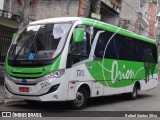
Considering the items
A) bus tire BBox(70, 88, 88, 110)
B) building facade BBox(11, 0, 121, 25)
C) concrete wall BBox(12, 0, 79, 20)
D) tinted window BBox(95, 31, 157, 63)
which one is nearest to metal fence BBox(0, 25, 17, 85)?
tinted window BBox(95, 31, 157, 63)

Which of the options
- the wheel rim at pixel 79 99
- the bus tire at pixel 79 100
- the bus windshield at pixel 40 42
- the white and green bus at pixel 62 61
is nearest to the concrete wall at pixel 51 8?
the white and green bus at pixel 62 61

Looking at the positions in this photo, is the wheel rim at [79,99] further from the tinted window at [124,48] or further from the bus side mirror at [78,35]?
the bus side mirror at [78,35]

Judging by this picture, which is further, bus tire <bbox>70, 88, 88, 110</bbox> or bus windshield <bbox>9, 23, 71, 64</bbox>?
bus tire <bbox>70, 88, 88, 110</bbox>

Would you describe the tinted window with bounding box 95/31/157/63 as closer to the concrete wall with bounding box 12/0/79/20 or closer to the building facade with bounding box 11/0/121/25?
the building facade with bounding box 11/0/121/25

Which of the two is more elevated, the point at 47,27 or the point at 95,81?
the point at 47,27

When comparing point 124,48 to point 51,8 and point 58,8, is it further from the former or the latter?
point 51,8

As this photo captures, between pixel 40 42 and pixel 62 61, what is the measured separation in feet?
3.40

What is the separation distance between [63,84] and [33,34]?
6.68 ft

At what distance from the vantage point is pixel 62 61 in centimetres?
1061

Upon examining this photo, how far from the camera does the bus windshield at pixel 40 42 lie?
35.2 ft

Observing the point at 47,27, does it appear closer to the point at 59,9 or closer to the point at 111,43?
the point at 111,43

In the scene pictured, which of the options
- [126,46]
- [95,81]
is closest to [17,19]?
[126,46]

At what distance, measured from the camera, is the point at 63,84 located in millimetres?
10602

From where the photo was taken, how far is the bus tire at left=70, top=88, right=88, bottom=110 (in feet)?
37.1
